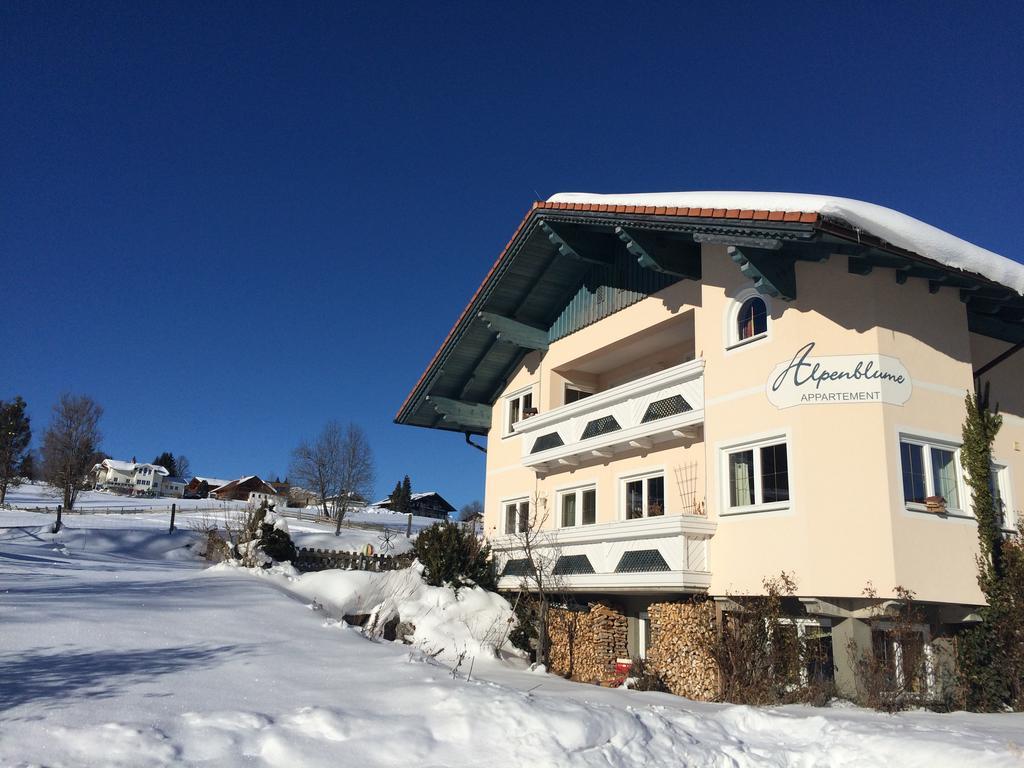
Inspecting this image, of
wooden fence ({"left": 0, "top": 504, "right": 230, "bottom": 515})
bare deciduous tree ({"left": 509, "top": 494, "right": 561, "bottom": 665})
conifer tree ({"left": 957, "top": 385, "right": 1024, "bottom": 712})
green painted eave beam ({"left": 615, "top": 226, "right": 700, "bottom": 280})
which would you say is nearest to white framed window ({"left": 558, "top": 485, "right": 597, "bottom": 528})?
bare deciduous tree ({"left": 509, "top": 494, "right": 561, "bottom": 665})

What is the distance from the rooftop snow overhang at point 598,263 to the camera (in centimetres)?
1276

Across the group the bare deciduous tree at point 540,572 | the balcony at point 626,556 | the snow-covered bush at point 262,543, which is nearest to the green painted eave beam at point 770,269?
the balcony at point 626,556

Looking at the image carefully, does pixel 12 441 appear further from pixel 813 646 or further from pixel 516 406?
pixel 813 646

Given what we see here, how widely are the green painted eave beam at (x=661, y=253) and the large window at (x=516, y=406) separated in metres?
6.98

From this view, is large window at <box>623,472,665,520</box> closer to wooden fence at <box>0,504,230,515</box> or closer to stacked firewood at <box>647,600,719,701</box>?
stacked firewood at <box>647,600,719,701</box>

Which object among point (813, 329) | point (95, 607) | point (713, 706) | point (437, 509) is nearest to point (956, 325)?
point (813, 329)

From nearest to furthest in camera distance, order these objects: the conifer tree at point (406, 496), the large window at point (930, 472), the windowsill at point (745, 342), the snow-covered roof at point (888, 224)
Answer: the snow-covered roof at point (888, 224)
the large window at point (930, 472)
the windowsill at point (745, 342)
the conifer tree at point (406, 496)

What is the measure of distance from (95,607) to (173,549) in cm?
3258

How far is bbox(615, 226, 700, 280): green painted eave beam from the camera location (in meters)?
15.9

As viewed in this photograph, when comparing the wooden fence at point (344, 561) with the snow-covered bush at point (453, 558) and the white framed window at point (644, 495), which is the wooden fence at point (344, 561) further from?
the white framed window at point (644, 495)

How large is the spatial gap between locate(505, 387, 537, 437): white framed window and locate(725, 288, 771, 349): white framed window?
7892 mm

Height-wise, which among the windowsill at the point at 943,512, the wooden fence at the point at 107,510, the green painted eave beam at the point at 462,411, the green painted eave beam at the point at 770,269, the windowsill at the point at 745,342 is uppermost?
the green painted eave beam at the point at 770,269

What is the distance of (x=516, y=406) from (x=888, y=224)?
12456 millimetres

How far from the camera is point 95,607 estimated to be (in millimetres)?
10961
